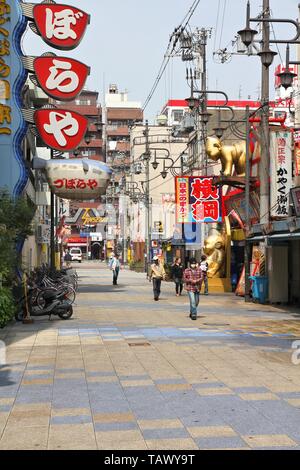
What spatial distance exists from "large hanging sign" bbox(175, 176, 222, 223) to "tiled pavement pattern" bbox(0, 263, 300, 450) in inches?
537

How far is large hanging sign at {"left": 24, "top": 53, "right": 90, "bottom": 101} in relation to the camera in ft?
76.8

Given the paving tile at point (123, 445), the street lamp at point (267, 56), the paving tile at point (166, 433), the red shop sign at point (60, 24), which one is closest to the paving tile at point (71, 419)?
the paving tile at point (166, 433)

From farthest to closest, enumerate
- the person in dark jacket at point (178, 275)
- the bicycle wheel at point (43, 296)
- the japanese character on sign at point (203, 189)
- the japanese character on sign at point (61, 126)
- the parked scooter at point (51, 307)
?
the japanese character on sign at point (203, 189)
the person in dark jacket at point (178, 275)
the japanese character on sign at point (61, 126)
the bicycle wheel at point (43, 296)
the parked scooter at point (51, 307)

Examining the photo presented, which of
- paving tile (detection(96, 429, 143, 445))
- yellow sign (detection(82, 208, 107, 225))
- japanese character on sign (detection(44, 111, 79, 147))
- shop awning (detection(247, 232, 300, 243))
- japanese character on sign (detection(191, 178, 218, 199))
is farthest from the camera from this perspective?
yellow sign (detection(82, 208, 107, 225))

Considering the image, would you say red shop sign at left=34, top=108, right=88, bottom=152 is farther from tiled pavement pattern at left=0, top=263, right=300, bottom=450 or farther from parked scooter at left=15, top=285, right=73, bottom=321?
tiled pavement pattern at left=0, top=263, right=300, bottom=450

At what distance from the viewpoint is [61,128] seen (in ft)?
79.3

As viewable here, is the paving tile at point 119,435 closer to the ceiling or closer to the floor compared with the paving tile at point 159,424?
closer to the ceiling

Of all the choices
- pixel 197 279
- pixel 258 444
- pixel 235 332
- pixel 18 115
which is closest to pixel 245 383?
pixel 258 444

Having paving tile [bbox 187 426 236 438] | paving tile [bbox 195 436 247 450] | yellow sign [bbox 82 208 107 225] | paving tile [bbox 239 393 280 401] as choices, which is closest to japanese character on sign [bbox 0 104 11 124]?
paving tile [bbox 239 393 280 401]

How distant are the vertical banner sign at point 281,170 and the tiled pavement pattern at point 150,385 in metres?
6.56

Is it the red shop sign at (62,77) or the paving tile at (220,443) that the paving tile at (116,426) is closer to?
the paving tile at (220,443)

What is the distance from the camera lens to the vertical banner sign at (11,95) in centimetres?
2094

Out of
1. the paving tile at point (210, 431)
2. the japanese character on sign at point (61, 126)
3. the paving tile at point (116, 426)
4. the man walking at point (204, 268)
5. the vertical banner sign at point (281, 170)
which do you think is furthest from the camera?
the man walking at point (204, 268)

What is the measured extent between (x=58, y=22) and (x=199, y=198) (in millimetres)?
11596
